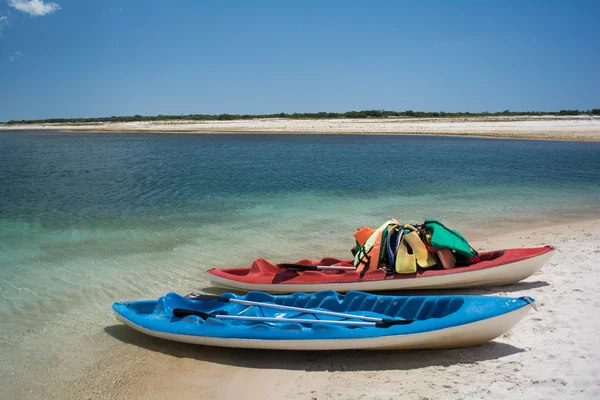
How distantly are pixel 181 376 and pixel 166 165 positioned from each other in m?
17.2

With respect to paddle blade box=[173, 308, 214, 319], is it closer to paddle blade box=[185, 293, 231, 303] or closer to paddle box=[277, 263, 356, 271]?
paddle blade box=[185, 293, 231, 303]

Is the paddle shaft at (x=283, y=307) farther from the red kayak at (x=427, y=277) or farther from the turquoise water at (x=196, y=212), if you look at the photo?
the turquoise water at (x=196, y=212)

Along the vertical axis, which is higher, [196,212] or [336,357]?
[196,212]

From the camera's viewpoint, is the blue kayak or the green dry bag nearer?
the blue kayak

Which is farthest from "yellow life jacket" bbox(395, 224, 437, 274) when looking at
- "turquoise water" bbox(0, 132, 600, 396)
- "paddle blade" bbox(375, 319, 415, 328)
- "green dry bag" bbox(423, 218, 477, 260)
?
"turquoise water" bbox(0, 132, 600, 396)

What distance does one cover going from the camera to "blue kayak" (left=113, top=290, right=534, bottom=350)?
4.18m

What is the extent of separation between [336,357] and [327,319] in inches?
18.3

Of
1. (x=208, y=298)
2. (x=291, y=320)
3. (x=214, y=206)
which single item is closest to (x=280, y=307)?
(x=291, y=320)

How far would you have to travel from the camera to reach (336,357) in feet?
14.8

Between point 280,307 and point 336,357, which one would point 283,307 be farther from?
point 336,357

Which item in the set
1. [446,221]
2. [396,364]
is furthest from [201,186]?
[396,364]

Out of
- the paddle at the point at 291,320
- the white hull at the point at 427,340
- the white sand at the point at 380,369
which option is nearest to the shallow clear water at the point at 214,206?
the paddle at the point at 291,320

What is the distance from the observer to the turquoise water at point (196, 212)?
6699 mm

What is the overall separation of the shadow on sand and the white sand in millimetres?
10
